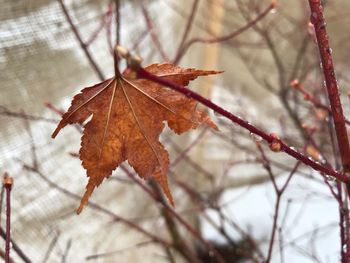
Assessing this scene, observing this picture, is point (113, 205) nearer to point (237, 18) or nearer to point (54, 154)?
point (54, 154)

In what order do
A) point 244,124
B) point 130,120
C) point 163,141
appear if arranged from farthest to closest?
point 163,141
point 130,120
point 244,124

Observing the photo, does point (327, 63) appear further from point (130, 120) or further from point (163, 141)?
point (163, 141)

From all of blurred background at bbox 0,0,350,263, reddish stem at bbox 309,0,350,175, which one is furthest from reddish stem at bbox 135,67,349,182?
blurred background at bbox 0,0,350,263

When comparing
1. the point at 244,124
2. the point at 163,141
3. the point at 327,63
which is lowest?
the point at 244,124

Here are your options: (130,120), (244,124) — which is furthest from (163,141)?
(244,124)

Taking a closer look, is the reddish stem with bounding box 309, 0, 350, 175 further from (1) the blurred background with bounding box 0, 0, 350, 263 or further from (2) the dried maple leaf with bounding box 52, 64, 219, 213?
(1) the blurred background with bounding box 0, 0, 350, 263

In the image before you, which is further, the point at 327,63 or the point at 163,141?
the point at 163,141

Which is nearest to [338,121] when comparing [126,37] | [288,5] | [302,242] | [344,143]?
[344,143]

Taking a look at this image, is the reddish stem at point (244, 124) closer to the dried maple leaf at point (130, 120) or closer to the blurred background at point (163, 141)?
the dried maple leaf at point (130, 120)
